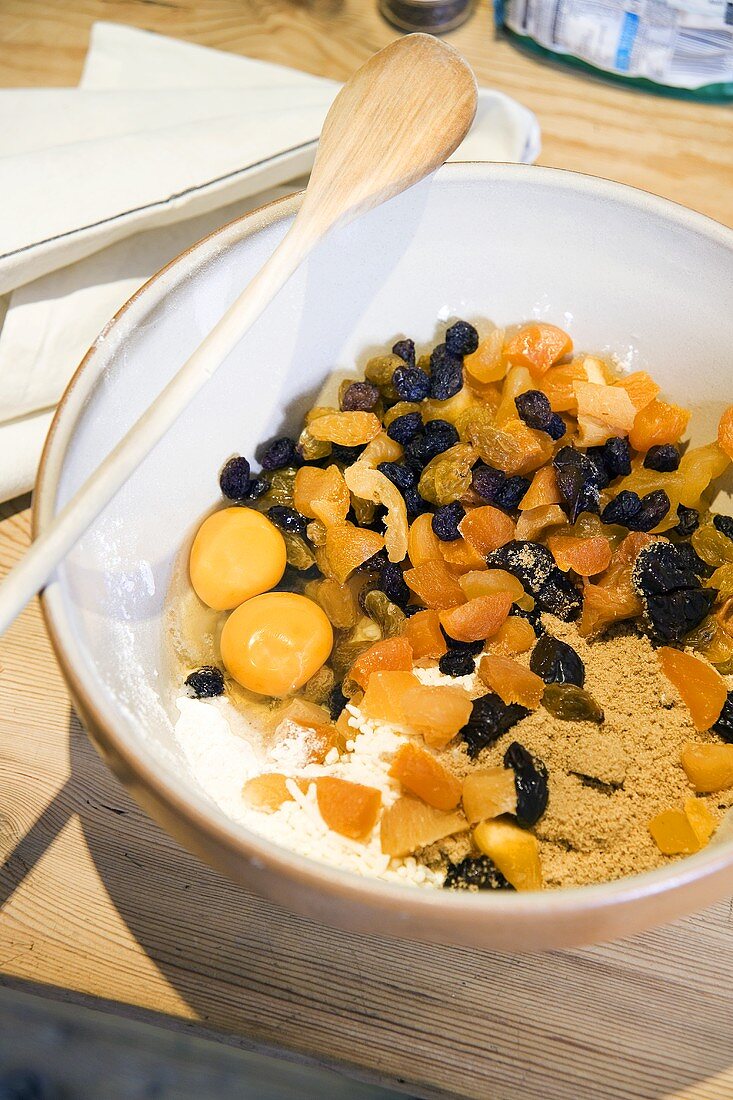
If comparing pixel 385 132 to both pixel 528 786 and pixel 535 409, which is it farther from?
pixel 528 786

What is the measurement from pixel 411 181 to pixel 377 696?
821 mm

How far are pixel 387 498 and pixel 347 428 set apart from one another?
0.15 meters

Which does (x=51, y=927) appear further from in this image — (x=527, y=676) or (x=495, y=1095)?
(x=527, y=676)

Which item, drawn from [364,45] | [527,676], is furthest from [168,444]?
[364,45]

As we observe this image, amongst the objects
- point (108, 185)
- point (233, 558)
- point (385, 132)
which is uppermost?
point (385, 132)


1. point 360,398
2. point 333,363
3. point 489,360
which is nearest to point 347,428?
point 360,398

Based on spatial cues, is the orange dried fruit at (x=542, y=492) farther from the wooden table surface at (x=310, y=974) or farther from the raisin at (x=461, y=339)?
the wooden table surface at (x=310, y=974)

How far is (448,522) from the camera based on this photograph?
1489 mm

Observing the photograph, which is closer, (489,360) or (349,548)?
(349,548)

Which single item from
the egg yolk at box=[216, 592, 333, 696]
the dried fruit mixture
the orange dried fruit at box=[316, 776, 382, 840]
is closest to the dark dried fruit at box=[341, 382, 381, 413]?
the dried fruit mixture

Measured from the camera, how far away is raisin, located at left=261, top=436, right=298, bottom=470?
1.60 meters

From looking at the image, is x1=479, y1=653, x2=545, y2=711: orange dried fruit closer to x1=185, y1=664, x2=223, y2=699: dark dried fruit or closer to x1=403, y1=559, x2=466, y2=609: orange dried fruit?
x1=403, y1=559, x2=466, y2=609: orange dried fruit

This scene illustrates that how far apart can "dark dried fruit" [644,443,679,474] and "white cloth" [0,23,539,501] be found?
81cm

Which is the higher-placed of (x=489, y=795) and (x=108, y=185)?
(x=108, y=185)
